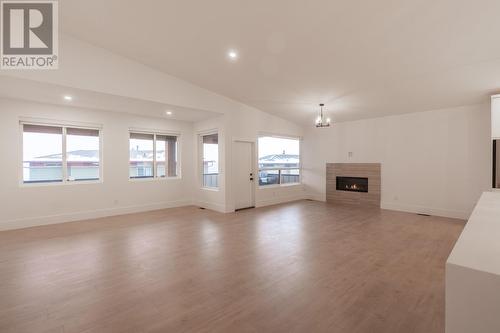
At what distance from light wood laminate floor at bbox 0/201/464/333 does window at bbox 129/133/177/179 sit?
2.04 metres

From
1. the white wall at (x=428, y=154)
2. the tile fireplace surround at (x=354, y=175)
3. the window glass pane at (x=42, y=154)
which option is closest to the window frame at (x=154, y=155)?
the window glass pane at (x=42, y=154)

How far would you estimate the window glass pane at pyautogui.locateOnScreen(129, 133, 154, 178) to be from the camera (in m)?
6.73

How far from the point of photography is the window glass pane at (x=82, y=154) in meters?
5.82

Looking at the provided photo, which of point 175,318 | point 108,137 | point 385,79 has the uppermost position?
point 385,79

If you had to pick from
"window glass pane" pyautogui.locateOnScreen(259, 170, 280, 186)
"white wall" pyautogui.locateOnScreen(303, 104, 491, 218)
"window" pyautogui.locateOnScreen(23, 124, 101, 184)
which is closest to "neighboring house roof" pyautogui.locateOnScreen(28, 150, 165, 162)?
"window" pyautogui.locateOnScreen(23, 124, 101, 184)

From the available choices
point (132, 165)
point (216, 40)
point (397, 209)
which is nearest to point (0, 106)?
point (132, 165)

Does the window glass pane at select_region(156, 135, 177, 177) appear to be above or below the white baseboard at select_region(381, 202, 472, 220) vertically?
above

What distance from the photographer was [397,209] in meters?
6.75

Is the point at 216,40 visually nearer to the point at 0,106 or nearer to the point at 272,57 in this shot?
the point at 272,57

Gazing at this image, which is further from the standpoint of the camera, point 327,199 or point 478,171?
point 327,199

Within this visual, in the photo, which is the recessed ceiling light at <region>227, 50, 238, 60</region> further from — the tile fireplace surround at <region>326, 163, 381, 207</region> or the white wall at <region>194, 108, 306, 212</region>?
the tile fireplace surround at <region>326, 163, 381, 207</region>

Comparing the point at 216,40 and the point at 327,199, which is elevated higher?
the point at 216,40

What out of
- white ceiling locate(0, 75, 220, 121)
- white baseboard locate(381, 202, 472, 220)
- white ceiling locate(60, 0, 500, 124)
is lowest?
white baseboard locate(381, 202, 472, 220)

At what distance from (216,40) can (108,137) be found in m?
4.03
